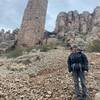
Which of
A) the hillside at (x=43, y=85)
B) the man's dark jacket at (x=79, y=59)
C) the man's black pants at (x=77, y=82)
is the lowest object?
the hillside at (x=43, y=85)

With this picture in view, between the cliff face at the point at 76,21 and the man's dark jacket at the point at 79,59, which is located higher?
the cliff face at the point at 76,21

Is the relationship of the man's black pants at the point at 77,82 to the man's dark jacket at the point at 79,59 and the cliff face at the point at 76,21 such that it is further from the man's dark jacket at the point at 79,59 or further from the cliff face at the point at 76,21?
the cliff face at the point at 76,21

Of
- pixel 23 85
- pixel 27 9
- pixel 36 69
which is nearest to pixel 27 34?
pixel 27 9

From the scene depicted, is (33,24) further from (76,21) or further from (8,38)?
(76,21)

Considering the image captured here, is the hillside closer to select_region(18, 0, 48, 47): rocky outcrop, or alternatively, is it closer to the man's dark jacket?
the man's dark jacket

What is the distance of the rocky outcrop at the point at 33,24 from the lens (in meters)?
44.9

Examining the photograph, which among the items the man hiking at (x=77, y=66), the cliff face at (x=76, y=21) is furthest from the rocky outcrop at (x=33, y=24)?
the man hiking at (x=77, y=66)

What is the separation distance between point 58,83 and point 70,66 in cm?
176

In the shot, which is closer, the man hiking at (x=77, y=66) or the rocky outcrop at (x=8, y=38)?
the man hiking at (x=77, y=66)

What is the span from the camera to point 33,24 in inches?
1800

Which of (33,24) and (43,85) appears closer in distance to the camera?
(43,85)

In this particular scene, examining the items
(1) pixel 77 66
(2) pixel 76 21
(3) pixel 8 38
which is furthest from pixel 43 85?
(2) pixel 76 21

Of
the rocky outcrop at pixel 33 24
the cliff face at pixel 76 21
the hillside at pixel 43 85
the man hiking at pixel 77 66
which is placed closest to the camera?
the man hiking at pixel 77 66

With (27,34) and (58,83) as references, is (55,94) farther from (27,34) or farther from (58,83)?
(27,34)
